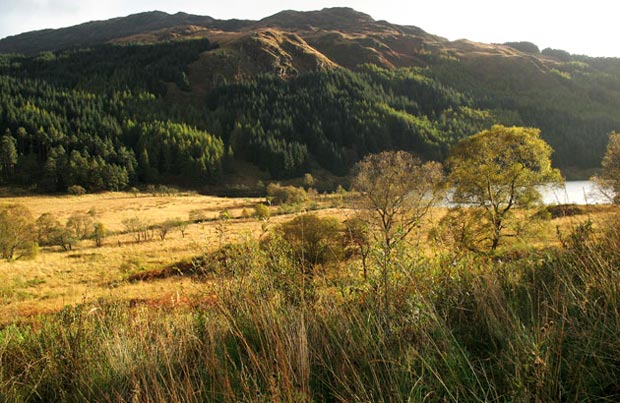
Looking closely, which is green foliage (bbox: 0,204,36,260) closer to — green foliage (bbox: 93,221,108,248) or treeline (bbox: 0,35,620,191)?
green foliage (bbox: 93,221,108,248)

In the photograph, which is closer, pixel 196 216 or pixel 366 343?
pixel 366 343

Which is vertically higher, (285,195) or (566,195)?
A: (566,195)

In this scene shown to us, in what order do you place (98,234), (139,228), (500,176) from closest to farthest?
1. (500,176)
2. (98,234)
3. (139,228)

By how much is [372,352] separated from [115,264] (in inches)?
1714

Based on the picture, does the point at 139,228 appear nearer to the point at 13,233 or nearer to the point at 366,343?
the point at 13,233

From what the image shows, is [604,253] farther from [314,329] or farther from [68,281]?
[68,281]

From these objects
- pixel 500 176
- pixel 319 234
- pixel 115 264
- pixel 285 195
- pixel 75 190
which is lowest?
pixel 75 190

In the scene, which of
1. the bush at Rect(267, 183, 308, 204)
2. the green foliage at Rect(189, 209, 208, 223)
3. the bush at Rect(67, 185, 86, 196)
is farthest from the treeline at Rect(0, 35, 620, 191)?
the green foliage at Rect(189, 209, 208, 223)

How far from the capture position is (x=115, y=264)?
39.2 m

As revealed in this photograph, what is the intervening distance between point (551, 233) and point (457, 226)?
522cm

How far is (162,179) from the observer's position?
126812 millimetres

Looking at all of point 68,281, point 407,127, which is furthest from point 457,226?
point 407,127

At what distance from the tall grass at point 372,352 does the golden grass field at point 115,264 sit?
1.51 meters

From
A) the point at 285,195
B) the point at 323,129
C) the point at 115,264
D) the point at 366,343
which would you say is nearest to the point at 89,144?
the point at 285,195
